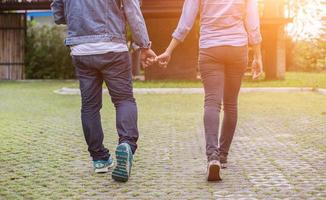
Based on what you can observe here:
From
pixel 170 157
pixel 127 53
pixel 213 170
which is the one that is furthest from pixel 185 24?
pixel 170 157

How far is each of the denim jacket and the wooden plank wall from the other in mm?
22379

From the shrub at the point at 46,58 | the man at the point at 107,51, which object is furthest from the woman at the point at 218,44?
the shrub at the point at 46,58

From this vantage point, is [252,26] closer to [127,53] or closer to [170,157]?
[127,53]

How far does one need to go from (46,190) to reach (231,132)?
1745 mm

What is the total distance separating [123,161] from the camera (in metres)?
5.17

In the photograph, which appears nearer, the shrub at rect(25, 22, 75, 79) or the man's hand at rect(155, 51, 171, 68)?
the man's hand at rect(155, 51, 171, 68)

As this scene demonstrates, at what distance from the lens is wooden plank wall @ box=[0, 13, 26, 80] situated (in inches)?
1067

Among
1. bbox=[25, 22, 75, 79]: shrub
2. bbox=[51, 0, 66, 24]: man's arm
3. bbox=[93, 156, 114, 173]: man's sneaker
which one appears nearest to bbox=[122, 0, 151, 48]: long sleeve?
bbox=[51, 0, 66, 24]: man's arm

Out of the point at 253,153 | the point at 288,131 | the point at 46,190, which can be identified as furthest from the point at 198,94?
the point at 46,190

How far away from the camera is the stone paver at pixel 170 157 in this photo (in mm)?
4992

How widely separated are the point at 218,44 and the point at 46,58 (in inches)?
898

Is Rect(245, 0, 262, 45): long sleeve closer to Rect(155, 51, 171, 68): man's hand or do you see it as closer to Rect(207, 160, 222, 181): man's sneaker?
Rect(155, 51, 171, 68): man's hand

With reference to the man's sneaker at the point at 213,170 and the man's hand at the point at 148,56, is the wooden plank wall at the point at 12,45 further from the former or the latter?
the man's sneaker at the point at 213,170

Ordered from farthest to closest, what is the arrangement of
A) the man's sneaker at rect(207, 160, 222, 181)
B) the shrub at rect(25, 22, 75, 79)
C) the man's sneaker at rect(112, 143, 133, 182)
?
the shrub at rect(25, 22, 75, 79)
the man's sneaker at rect(207, 160, 222, 181)
the man's sneaker at rect(112, 143, 133, 182)
